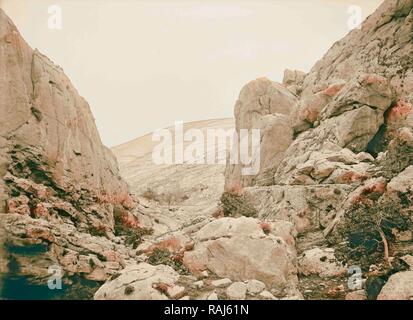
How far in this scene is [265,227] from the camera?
1973 centimetres

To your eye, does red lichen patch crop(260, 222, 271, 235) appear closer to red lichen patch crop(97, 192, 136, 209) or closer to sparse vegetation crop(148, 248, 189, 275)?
sparse vegetation crop(148, 248, 189, 275)

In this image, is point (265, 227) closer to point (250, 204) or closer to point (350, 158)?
point (250, 204)

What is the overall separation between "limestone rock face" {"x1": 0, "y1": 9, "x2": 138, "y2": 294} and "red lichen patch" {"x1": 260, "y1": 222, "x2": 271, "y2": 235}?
7609 mm

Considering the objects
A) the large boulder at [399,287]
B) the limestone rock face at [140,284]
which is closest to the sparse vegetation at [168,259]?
the limestone rock face at [140,284]

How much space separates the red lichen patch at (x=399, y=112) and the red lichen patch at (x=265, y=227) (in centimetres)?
1518

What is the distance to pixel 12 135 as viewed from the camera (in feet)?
76.0

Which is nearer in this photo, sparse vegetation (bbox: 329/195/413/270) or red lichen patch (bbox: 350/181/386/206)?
sparse vegetation (bbox: 329/195/413/270)

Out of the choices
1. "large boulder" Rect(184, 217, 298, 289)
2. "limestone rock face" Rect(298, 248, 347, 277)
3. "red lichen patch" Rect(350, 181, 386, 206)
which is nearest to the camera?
"large boulder" Rect(184, 217, 298, 289)

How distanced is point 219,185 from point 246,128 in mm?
20593

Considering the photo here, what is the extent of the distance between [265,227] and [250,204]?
6714 millimetres

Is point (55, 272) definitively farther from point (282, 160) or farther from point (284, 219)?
point (282, 160)

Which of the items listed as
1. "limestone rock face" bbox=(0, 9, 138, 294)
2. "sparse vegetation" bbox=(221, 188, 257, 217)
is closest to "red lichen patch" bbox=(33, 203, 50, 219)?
"limestone rock face" bbox=(0, 9, 138, 294)

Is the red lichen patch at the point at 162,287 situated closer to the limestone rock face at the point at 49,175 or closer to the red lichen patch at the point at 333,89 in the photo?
the limestone rock face at the point at 49,175

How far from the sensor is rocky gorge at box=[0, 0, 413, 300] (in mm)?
17656
